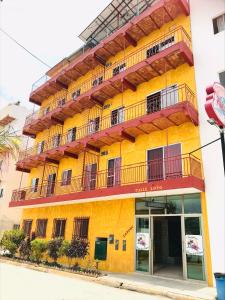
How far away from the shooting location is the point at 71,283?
11.1 meters

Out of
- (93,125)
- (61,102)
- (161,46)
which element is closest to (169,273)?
(93,125)

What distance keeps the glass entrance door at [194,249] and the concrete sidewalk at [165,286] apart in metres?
0.44

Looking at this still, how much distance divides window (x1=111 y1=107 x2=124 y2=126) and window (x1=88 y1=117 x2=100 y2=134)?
5.06 feet

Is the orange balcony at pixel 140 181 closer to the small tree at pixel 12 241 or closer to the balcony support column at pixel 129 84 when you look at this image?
the small tree at pixel 12 241

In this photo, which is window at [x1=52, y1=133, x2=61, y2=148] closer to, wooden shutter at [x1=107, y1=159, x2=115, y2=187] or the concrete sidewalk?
wooden shutter at [x1=107, y1=159, x2=115, y2=187]

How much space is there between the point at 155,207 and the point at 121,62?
11.3 m

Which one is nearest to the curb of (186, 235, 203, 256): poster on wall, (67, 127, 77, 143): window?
(186, 235, 203, 256): poster on wall

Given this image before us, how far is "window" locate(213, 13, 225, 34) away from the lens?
545 inches

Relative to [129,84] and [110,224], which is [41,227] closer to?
[110,224]

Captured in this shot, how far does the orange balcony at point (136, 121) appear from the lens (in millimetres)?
12945

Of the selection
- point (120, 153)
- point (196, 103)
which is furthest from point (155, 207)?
point (196, 103)

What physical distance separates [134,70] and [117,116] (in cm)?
351

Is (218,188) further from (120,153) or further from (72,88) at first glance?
(72,88)

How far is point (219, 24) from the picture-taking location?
1400cm
